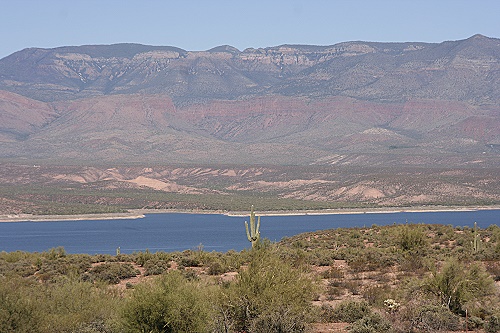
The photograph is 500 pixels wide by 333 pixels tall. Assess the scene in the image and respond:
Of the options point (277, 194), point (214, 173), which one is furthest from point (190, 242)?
point (214, 173)

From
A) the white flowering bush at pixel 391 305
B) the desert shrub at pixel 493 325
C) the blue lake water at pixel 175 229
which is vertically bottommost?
the blue lake water at pixel 175 229

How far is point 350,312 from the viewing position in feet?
77.0

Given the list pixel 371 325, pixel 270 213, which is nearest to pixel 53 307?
pixel 371 325

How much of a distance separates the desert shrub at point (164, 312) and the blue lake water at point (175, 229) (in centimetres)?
5273

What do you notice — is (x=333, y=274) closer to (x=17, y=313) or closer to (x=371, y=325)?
(x=371, y=325)

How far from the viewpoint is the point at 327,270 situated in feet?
103

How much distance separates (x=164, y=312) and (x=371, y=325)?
5.01m

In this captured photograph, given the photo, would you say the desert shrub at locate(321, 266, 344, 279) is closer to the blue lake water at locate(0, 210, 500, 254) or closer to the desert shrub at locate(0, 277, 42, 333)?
the desert shrub at locate(0, 277, 42, 333)

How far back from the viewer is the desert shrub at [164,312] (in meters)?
21.1

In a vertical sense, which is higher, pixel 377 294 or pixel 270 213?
pixel 377 294

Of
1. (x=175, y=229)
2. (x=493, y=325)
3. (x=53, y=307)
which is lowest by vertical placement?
(x=175, y=229)

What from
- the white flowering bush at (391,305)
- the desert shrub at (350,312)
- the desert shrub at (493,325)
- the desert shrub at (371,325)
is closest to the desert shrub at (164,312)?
the desert shrub at (371,325)

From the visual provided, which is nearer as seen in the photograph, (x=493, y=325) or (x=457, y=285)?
(x=493, y=325)

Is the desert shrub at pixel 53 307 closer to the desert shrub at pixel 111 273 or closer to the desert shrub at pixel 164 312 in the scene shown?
the desert shrub at pixel 164 312
